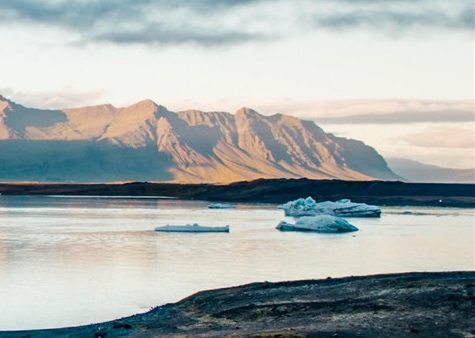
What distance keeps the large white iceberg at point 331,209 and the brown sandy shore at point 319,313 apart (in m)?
51.7

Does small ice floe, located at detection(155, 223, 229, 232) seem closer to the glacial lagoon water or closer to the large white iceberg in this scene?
the glacial lagoon water

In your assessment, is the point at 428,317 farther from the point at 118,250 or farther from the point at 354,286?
the point at 118,250

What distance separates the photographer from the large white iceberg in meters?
76.8

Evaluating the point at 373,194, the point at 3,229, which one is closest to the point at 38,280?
the point at 3,229

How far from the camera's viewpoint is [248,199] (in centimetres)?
15025

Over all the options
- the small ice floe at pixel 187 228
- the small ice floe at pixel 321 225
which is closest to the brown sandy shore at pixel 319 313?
the small ice floe at pixel 187 228

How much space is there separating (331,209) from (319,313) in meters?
58.3

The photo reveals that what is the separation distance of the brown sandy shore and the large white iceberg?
51.7 meters

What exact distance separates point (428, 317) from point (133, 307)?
9.64 m

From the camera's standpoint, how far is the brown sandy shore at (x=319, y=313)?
16797 millimetres

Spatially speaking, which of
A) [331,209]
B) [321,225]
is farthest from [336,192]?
[321,225]

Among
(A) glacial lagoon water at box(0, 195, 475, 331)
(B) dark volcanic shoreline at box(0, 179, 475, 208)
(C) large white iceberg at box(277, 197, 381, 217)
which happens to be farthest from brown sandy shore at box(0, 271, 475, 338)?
(B) dark volcanic shoreline at box(0, 179, 475, 208)

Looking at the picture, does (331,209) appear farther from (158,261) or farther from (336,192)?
(336,192)

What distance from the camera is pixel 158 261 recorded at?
121 feet
